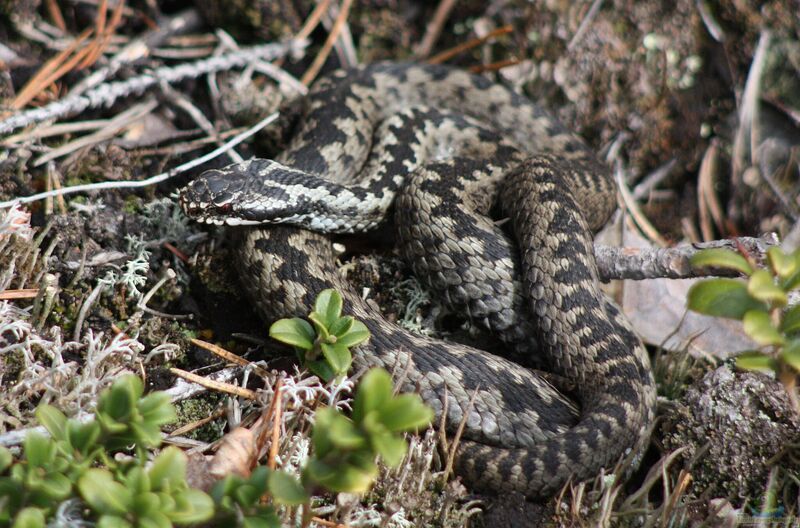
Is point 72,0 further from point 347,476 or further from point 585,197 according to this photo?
point 347,476

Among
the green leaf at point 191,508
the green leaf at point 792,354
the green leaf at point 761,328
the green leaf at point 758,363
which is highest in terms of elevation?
the green leaf at point 761,328

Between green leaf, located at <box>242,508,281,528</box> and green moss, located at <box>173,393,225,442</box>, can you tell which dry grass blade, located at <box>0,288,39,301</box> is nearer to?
green moss, located at <box>173,393,225,442</box>

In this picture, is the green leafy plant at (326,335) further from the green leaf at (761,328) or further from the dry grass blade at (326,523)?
the green leaf at (761,328)

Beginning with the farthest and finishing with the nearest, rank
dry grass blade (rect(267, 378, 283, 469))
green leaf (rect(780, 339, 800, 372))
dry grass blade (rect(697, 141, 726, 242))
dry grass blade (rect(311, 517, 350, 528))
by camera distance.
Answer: dry grass blade (rect(697, 141, 726, 242))
dry grass blade (rect(267, 378, 283, 469))
dry grass blade (rect(311, 517, 350, 528))
green leaf (rect(780, 339, 800, 372))

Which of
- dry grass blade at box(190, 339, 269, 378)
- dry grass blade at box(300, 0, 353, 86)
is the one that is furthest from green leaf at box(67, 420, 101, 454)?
dry grass blade at box(300, 0, 353, 86)

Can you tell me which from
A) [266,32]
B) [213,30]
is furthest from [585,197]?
[213,30]

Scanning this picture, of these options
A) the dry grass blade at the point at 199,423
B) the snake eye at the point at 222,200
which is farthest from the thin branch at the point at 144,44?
the dry grass blade at the point at 199,423
